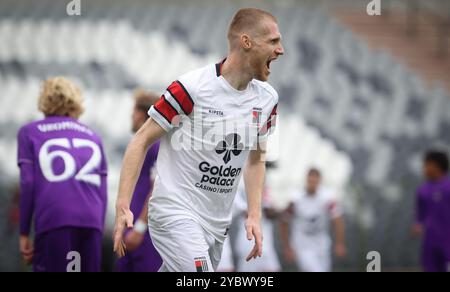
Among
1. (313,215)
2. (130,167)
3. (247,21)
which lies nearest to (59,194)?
(130,167)

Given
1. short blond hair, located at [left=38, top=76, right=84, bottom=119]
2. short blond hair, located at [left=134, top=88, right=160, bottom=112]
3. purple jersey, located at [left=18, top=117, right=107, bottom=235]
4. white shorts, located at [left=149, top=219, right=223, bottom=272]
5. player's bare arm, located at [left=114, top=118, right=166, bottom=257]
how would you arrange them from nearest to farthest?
player's bare arm, located at [left=114, top=118, right=166, bottom=257] < white shorts, located at [left=149, top=219, right=223, bottom=272] < purple jersey, located at [left=18, top=117, right=107, bottom=235] < short blond hair, located at [left=38, top=76, right=84, bottom=119] < short blond hair, located at [left=134, top=88, right=160, bottom=112]

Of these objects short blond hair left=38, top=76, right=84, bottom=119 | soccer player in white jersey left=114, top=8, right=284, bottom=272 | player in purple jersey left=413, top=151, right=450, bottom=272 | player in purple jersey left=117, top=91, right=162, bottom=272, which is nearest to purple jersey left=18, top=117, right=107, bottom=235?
short blond hair left=38, top=76, right=84, bottom=119

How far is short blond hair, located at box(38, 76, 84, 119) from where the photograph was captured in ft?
24.6

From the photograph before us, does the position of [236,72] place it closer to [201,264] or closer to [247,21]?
[247,21]

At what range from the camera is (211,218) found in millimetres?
6023

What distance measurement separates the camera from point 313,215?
14539 millimetres

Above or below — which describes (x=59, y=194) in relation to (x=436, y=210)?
above

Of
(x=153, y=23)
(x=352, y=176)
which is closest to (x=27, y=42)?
(x=153, y=23)

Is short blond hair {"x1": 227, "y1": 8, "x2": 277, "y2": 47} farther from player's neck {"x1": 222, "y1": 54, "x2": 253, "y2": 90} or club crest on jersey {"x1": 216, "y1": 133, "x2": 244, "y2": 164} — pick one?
club crest on jersey {"x1": 216, "y1": 133, "x2": 244, "y2": 164}

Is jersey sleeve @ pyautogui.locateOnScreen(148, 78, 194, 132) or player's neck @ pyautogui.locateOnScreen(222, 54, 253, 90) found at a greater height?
player's neck @ pyautogui.locateOnScreen(222, 54, 253, 90)

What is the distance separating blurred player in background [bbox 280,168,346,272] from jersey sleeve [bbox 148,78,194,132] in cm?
837

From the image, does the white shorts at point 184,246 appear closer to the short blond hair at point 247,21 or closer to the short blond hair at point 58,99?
the short blond hair at point 247,21

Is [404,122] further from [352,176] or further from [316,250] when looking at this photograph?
[316,250]

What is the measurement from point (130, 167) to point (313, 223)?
9054 mm
